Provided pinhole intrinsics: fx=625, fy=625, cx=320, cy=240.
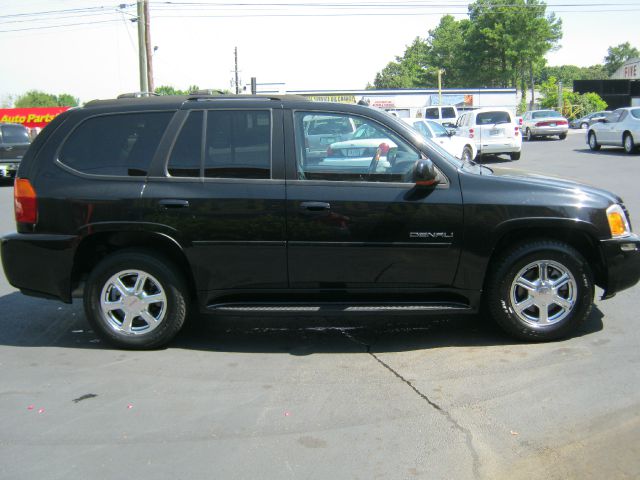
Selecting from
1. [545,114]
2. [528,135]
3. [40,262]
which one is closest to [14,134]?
[40,262]

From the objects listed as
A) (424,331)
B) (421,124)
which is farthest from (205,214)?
(421,124)

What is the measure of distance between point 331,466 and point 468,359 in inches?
68.9

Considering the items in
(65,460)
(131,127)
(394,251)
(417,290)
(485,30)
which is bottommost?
(65,460)

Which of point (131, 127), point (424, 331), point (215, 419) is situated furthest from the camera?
point (424, 331)

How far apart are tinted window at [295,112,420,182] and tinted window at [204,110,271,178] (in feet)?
0.86

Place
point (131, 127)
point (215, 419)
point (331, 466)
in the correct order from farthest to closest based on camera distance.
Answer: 1. point (131, 127)
2. point (215, 419)
3. point (331, 466)

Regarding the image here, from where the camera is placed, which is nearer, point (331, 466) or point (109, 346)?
point (331, 466)

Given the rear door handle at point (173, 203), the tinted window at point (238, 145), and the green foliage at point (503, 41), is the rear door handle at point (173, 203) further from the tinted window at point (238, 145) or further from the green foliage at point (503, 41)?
the green foliage at point (503, 41)

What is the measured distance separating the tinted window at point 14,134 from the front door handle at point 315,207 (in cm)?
1679

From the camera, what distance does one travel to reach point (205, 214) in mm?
4699

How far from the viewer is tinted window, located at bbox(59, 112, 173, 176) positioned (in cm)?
488

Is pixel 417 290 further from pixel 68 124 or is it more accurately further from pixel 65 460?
pixel 68 124

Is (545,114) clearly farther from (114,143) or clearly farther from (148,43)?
(114,143)

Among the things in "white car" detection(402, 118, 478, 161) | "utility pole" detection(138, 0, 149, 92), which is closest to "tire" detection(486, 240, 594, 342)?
"white car" detection(402, 118, 478, 161)
